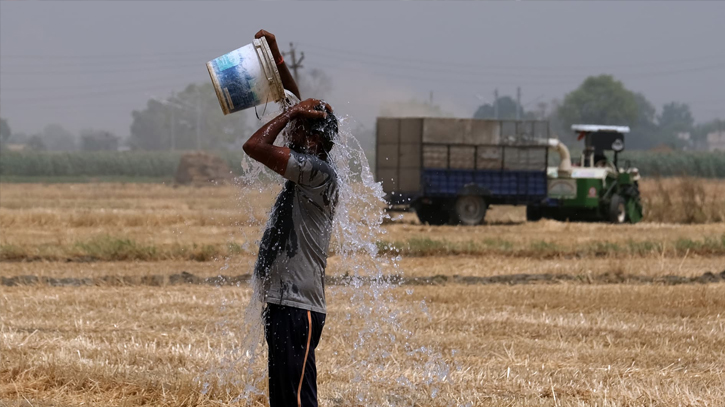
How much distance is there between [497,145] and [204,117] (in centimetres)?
6983

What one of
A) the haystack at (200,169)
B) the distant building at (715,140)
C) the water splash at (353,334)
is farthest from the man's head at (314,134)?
the distant building at (715,140)

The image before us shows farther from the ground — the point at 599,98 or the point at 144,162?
the point at 599,98

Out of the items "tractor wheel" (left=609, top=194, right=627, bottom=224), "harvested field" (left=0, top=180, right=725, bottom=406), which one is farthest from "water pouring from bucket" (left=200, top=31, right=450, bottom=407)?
"tractor wheel" (left=609, top=194, right=627, bottom=224)

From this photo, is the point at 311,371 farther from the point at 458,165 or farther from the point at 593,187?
the point at 593,187

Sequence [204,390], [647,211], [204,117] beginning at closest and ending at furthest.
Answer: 1. [204,390]
2. [647,211]
3. [204,117]

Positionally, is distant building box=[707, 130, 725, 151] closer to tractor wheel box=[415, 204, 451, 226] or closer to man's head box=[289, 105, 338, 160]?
tractor wheel box=[415, 204, 451, 226]

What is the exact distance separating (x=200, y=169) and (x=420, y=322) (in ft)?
141

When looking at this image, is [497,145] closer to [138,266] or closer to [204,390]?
[138,266]

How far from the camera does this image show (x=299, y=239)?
15.2ft

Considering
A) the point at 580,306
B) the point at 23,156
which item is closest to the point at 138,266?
the point at 580,306

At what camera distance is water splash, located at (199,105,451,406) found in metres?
5.36

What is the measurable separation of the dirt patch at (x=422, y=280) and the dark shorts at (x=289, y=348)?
706cm

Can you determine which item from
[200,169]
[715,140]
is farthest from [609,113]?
[200,169]

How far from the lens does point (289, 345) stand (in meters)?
4.62
